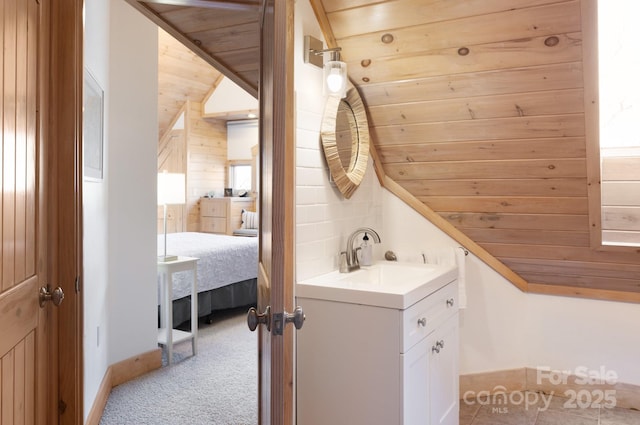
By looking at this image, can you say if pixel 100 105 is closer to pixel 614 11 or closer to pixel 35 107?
pixel 35 107

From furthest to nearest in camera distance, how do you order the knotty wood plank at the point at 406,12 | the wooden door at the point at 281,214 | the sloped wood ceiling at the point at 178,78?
1. the sloped wood ceiling at the point at 178,78
2. the knotty wood plank at the point at 406,12
3. the wooden door at the point at 281,214

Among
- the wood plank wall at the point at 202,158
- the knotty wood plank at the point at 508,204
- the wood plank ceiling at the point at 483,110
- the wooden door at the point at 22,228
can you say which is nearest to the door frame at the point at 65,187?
the wooden door at the point at 22,228

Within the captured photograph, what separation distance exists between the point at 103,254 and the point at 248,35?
1.51m

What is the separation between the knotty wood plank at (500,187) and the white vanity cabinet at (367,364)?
0.82 meters

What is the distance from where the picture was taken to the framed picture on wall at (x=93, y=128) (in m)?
2.23

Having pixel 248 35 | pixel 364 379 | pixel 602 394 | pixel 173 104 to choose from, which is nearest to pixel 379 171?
pixel 248 35

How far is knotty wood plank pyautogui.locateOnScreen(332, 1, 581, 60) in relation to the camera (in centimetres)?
193

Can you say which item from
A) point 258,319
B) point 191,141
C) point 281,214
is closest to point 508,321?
point 258,319

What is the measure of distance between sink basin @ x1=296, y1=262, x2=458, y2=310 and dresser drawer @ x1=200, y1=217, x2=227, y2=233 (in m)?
5.52

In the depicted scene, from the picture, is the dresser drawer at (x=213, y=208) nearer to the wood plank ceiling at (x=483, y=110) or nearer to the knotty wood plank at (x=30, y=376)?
the wood plank ceiling at (x=483, y=110)

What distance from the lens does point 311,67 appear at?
87.6 inches

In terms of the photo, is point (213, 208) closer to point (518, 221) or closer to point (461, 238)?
point (461, 238)

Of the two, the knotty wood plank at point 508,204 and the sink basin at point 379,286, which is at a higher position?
the knotty wood plank at point 508,204

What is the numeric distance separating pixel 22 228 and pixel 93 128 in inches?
47.3
